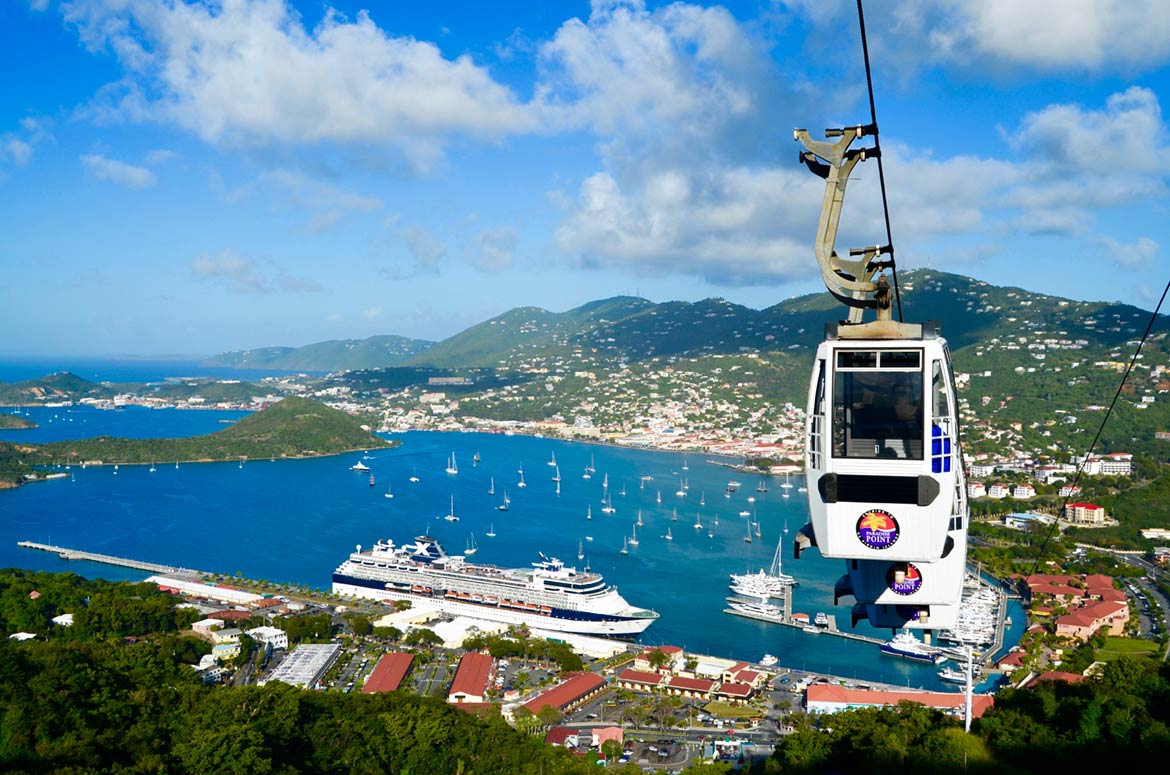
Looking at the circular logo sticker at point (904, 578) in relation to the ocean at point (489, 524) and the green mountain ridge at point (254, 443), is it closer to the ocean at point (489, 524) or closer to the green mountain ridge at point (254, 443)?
the ocean at point (489, 524)

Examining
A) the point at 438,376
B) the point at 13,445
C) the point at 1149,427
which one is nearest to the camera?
the point at 1149,427

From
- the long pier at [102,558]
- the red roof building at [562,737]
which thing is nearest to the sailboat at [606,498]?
the long pier at [102,558]

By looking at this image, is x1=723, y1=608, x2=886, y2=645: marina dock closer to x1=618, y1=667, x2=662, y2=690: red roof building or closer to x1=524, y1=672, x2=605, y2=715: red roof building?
x1=618, y1=667, x2=662, y2=690: red roof building

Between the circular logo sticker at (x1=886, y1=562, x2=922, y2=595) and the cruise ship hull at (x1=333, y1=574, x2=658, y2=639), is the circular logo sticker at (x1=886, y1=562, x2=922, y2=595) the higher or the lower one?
the higher one

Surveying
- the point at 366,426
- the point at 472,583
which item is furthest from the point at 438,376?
the point at 472,583

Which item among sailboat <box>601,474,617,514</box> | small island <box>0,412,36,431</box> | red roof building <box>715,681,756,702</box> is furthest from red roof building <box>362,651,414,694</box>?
small island <box>0,412,36,431</box>

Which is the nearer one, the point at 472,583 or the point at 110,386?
the point at 472,583

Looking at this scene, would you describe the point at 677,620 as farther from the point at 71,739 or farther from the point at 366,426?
the point at 366,426
